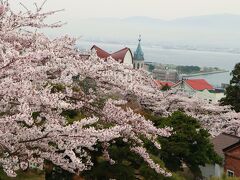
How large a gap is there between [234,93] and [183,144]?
59.4ft

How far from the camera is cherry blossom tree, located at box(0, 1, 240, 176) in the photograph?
6293mm

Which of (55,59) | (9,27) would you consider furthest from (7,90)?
(9,27)

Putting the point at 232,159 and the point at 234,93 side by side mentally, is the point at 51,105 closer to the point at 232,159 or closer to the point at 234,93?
the point at 232,159

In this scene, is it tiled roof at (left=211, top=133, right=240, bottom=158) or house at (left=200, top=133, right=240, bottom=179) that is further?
tiled roof at (left=211, top=133, right=240, bottom=158)

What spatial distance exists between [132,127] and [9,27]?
142 inches

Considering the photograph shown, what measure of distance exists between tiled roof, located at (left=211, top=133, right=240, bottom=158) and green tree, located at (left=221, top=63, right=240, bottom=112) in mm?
7839

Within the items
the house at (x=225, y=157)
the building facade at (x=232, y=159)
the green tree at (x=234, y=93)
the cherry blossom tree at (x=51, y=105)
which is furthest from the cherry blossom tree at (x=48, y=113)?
the green tree at (x=234, y=93)

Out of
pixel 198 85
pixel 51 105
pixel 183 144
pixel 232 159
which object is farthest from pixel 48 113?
pixel 198 85

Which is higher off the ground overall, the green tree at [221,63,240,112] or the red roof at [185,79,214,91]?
the green tree at [221,63,240,112]

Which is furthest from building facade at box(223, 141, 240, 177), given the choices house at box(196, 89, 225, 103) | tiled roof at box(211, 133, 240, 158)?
house at box(196, 89, 225, 103)

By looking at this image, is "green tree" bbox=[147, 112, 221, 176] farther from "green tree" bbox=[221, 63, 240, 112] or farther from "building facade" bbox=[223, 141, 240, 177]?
"green tree" bbox=[221, 63, 240, 112]

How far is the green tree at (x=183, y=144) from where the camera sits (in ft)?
55.8

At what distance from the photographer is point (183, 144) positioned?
670 inches

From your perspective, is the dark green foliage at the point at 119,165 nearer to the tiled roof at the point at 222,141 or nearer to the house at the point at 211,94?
the tiled roof at the point at 222,141
